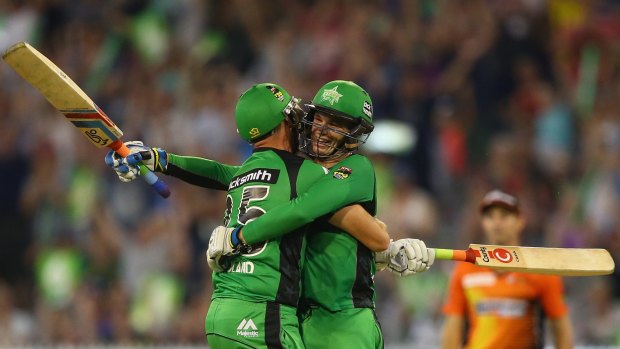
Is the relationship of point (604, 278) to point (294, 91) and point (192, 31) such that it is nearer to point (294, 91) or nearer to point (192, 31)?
point (294, 91)

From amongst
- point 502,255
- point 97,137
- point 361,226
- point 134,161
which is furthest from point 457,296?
point 97,137

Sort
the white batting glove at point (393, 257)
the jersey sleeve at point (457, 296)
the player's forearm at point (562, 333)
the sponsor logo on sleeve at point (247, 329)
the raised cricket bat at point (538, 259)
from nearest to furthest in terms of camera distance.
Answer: the sponsor logo on sleeve at point (247, 329) < the white batting glove at point (393, 257) < the raised cricket bat at point (538, 259) < the player's forearm at point (562, 333) < the jersey sleeve at point (457, 296)

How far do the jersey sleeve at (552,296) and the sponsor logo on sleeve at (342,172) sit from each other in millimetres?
2036

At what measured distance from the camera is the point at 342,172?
18.0 feet

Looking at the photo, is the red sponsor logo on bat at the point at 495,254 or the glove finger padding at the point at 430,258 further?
the red sponsor logo on bat at the point at 495,254

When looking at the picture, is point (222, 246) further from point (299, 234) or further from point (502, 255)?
point (502, 255)

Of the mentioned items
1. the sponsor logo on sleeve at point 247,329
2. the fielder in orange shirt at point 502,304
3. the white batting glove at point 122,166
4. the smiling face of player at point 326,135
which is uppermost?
the smiling face of player at point 326,135

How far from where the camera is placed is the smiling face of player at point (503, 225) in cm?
736

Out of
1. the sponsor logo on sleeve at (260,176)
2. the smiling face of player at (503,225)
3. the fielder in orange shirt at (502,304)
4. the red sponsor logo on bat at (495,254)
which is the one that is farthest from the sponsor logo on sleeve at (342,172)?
the smiling face of player at (503,225)

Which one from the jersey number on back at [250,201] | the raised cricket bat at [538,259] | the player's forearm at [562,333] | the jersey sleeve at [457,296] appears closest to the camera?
the jersey number on back at [250,201]

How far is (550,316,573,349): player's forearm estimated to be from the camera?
22.9 ft

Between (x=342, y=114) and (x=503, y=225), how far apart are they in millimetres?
2130

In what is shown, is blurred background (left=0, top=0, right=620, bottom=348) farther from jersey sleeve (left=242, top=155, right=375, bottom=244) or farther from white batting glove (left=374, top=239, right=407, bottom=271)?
jersey sleeve (left=242, top=155, right=375, bottom=244)

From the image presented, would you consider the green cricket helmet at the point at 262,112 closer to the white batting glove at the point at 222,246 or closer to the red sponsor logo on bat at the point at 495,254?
the white batting glove at the point at 222,246
